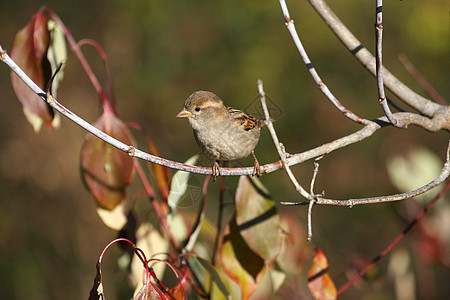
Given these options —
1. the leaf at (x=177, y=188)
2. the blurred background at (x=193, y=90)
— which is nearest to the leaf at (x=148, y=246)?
the leaf at (x=177, y=188)

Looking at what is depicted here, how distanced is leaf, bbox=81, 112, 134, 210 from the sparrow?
1.52ft

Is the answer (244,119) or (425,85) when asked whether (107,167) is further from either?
(425,85)

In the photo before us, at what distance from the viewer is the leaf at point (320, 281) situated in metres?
1.92

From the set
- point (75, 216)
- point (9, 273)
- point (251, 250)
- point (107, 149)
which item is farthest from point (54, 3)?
point (251, 250)

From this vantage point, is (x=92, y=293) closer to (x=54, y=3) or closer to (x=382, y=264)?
(x=382, y=264)

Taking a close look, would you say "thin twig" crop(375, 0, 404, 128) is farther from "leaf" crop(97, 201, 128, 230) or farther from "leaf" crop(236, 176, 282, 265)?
"leaf" crop(97, 201, 128, 230)

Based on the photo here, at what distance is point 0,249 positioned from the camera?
198 inches

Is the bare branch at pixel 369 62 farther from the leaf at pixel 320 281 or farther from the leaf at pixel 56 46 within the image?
the leaf at pixel 56 46

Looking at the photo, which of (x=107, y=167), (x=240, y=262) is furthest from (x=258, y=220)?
(x=107, y=167)

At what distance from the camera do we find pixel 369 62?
79.0 inches

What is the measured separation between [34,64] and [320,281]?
142 centimetres

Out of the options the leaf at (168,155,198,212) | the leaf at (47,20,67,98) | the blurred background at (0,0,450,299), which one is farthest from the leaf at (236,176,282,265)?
the blurred background at (0,0,450,299)

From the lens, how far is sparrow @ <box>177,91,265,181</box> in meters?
2.35

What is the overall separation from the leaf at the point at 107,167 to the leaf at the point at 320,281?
0.83m
